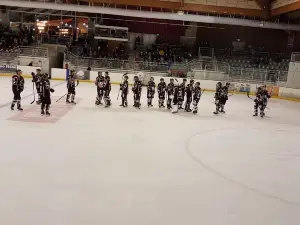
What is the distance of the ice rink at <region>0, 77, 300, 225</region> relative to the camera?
13.1 ft

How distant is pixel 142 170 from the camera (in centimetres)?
540

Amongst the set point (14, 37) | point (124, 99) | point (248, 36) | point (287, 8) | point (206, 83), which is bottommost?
point (124, 99)

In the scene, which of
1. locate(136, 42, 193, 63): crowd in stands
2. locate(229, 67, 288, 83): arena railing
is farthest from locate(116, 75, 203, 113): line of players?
locate(136, 42, 193, 63): crowd in stands

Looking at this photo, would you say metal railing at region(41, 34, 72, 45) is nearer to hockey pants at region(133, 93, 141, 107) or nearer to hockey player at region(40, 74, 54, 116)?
hockey pants at region(133, 93, 141, 107)

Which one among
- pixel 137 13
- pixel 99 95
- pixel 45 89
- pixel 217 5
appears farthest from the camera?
pixel 137 13

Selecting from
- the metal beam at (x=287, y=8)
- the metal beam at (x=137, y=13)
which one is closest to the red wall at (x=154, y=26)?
the metal beam at (x=137, y=13)

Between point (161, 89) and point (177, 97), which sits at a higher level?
point (161, 89)

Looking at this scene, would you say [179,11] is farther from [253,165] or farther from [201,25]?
[253,165]

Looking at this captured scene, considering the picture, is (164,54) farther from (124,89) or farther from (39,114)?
(39,114)


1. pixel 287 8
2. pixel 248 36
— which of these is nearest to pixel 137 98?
pixel 287 8

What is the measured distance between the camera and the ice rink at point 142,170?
3.98 metres

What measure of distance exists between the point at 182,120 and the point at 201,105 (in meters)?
3.40

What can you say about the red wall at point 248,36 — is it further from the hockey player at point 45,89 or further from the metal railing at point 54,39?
the hockey player at point 45,89

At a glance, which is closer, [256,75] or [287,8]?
[287,8]
